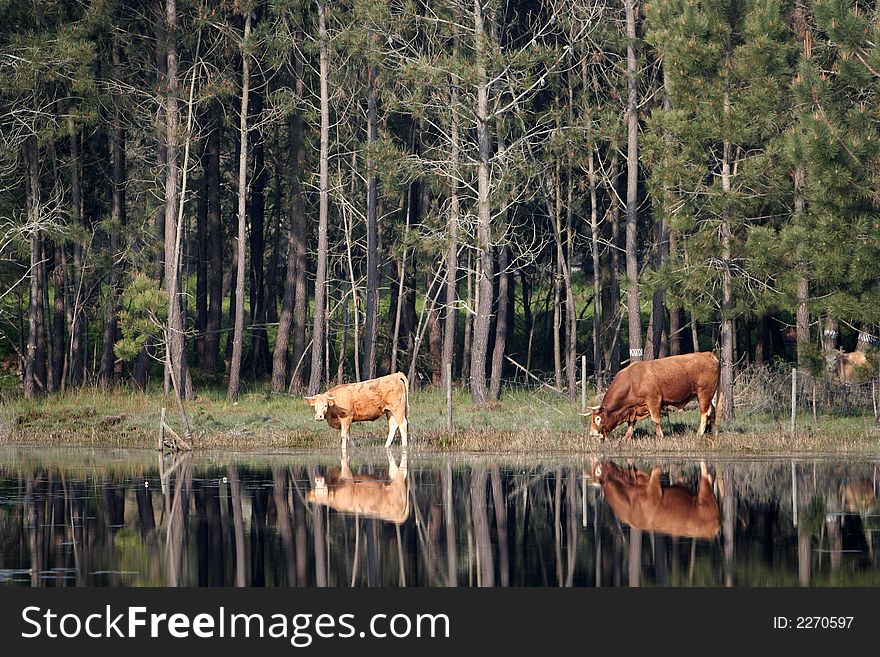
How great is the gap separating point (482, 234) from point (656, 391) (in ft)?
30.4

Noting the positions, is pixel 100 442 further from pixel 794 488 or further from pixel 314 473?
pixel 794 488

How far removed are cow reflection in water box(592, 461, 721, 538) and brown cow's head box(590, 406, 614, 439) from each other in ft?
14.4

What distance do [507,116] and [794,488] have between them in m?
22.2

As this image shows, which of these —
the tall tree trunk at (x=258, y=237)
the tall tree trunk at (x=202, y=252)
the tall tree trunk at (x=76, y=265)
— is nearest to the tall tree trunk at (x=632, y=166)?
the tall tree trunk at (x=258, y=237)

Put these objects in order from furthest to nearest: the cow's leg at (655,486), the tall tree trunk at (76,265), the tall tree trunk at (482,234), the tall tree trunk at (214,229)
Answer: the tall tree trunk at (214,229) < the tall tree trunk at (76,265) < the tall tree trunk at (482,234) < the cow's leg at (655,486)

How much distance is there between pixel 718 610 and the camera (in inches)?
534

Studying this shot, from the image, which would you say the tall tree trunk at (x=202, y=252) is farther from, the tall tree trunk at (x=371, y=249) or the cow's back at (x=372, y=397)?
the cow's back at (x=372, y=397)

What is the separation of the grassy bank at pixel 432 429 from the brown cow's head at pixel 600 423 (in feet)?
0.83

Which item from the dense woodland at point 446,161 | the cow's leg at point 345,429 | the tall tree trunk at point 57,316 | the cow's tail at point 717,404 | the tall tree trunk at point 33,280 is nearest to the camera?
the cow's leg at point 345,429

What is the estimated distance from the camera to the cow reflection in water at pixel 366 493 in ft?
65.2

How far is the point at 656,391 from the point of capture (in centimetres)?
3008

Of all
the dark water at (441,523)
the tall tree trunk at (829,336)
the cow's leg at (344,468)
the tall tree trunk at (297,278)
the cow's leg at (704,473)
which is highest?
the tall tree trunk at (297,278)

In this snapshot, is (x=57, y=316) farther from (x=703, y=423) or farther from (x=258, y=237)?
(x=703, y=423)

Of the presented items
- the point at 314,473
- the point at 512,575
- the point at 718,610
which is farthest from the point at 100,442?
the point at 718,610
